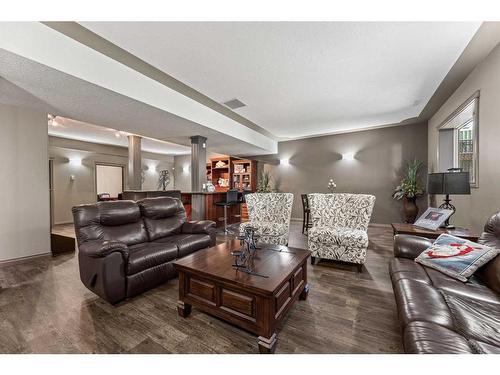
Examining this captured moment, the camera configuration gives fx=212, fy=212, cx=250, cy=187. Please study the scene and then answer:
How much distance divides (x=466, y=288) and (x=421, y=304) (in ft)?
1.81

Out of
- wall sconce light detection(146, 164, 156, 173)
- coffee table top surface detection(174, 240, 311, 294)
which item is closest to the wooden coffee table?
coffee table top surface detection(174, 240, 311, 294)

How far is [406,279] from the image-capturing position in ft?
5.28

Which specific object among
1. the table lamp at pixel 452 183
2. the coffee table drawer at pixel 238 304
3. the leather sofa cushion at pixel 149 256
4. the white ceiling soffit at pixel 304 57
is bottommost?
the coffee table drawer at pixel 238 304

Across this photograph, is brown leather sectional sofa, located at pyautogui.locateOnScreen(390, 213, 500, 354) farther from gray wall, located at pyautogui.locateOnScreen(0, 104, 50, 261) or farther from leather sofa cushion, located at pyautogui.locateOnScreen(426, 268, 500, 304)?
gray wall, located at pyautogui.locateOnScreen(0, 104, 50, 261)

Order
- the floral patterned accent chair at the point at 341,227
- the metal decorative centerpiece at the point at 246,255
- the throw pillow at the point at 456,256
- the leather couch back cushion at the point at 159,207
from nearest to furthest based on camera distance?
the throw pillow at the point at 456,256 < the metal decorative centerpiece at the point at 246,255 < the floral patterned accent chair at the point at 341,227 < the leather couch back cushion at the point at 159,207

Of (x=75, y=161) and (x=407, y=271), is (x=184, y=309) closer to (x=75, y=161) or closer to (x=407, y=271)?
(x=407, y=271)

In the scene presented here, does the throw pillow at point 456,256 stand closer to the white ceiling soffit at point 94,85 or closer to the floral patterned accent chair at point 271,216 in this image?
the floral patterned accent chair at point 271,216

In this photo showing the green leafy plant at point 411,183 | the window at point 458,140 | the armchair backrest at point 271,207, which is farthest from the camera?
the green leafy plant at point 411,183

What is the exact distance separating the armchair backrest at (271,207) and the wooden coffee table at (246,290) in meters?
1.63

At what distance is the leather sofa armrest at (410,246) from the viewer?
204cm

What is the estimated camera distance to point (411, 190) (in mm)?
4938

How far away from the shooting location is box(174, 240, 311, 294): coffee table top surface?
1.52 meters

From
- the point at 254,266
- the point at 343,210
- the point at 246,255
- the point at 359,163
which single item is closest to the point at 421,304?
the point at 254,266

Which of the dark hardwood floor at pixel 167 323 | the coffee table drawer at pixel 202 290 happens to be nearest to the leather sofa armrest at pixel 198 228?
the dark hardwood floor at pixel 167 323
